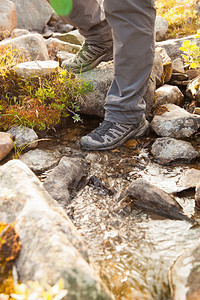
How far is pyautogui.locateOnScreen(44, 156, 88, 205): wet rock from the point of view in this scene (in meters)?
2.63

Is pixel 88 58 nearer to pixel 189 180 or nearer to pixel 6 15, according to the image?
pixel 189 180

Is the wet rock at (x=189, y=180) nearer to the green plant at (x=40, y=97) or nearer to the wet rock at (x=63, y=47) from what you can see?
the green plant at (x=40, y=97)

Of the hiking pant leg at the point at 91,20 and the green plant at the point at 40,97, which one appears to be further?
the hiking pant leg at the point at 91,20

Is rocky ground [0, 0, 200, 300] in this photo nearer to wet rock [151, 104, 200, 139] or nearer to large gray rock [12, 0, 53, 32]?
wet rock [151, 104, 200, 139]

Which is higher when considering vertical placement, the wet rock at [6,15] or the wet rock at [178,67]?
the wet rock at [6,15]

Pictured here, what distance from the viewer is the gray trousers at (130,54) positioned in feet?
10.1

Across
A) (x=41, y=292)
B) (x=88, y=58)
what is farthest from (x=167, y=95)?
(x=41, y=292)

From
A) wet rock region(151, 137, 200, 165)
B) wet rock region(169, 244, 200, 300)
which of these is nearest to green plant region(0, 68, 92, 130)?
wet rock region(151, 137, 200, 165)

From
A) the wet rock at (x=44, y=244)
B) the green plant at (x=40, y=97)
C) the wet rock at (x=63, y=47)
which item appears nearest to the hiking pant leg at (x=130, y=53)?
the green plant at (x=40, y=97)

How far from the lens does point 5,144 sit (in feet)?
10.7

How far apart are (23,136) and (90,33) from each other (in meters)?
1.87

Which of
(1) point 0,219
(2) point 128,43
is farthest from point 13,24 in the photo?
(1) point 0,219

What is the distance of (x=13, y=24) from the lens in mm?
9570

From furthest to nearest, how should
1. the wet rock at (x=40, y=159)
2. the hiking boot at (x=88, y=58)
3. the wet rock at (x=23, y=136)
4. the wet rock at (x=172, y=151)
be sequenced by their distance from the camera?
the hiking boot at (x=88, y=58)
the wet rock at (x=23, y=136)
the wet rock at (x=172, y=151)
the wet rock at (x=40, y=159)
